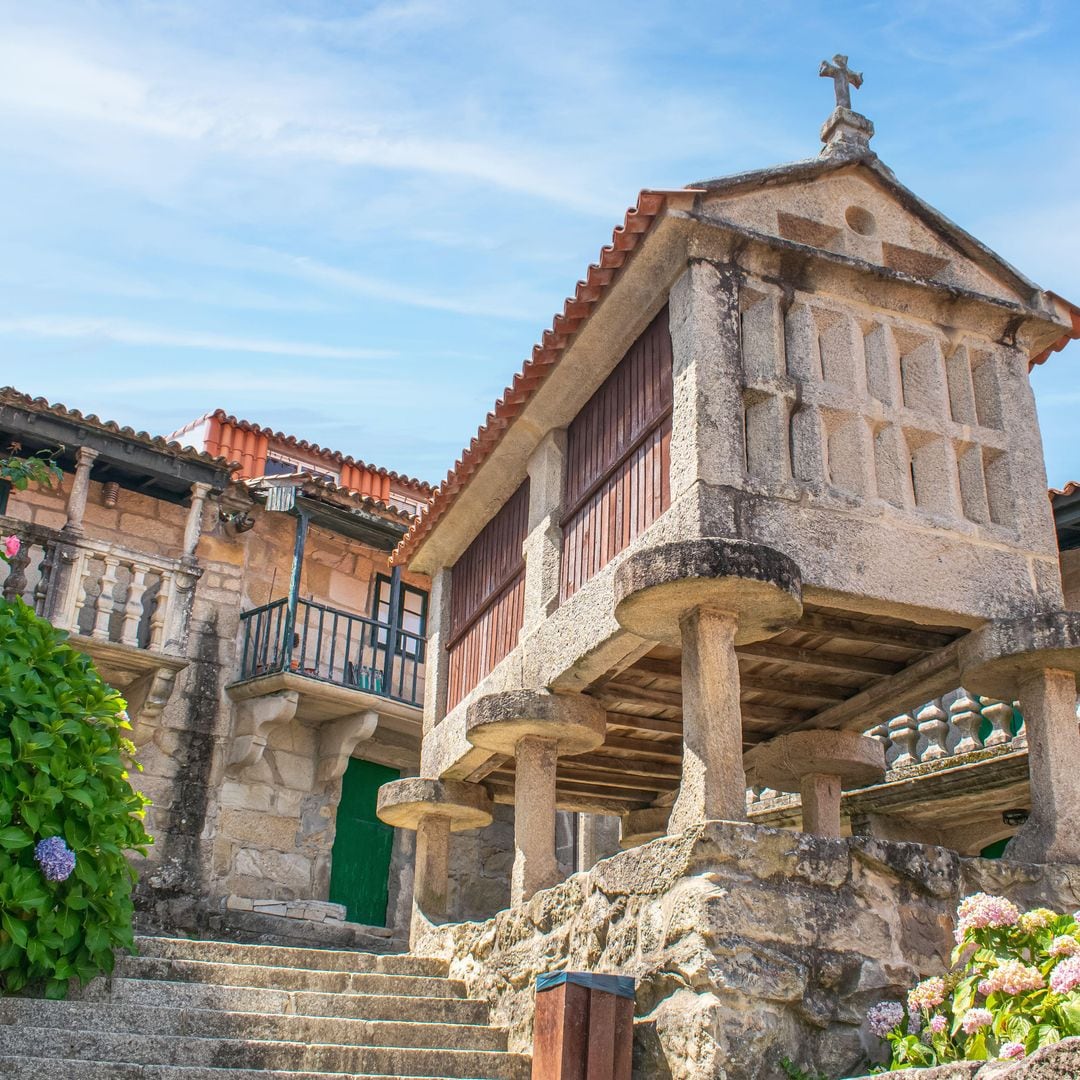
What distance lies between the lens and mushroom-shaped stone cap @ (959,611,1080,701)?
5391mm

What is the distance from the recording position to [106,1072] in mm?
4113

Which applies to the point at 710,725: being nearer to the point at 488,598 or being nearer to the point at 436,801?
the point at 488,598

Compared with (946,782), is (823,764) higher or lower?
lower

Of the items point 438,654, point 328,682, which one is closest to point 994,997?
point 438,654

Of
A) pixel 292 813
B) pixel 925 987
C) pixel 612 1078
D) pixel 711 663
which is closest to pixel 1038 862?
pixel 925 987

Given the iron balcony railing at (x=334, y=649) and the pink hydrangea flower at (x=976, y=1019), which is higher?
the iron balcony railing at (x=334, y=649)

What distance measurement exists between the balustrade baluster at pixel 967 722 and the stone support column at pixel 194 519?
21.7 feet

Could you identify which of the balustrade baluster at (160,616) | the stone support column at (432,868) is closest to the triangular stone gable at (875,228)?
the stone support column at (432,868)

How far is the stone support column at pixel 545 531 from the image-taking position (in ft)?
22.2

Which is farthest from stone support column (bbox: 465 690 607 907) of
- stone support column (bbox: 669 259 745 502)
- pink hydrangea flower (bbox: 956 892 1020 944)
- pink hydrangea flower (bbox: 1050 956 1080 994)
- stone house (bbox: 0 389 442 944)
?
stone house (bbox: 0 389 442 944)

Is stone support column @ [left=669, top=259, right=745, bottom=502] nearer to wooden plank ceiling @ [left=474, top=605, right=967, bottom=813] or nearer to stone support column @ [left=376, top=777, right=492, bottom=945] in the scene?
wooden plank ceiling @ [left=474, top=605, right=967, bottom=813]

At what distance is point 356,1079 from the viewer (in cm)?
460

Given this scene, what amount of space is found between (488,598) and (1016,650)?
3311 mm

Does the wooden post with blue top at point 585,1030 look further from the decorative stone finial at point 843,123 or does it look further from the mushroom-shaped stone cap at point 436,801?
the decorative stone finial at point 843,123
